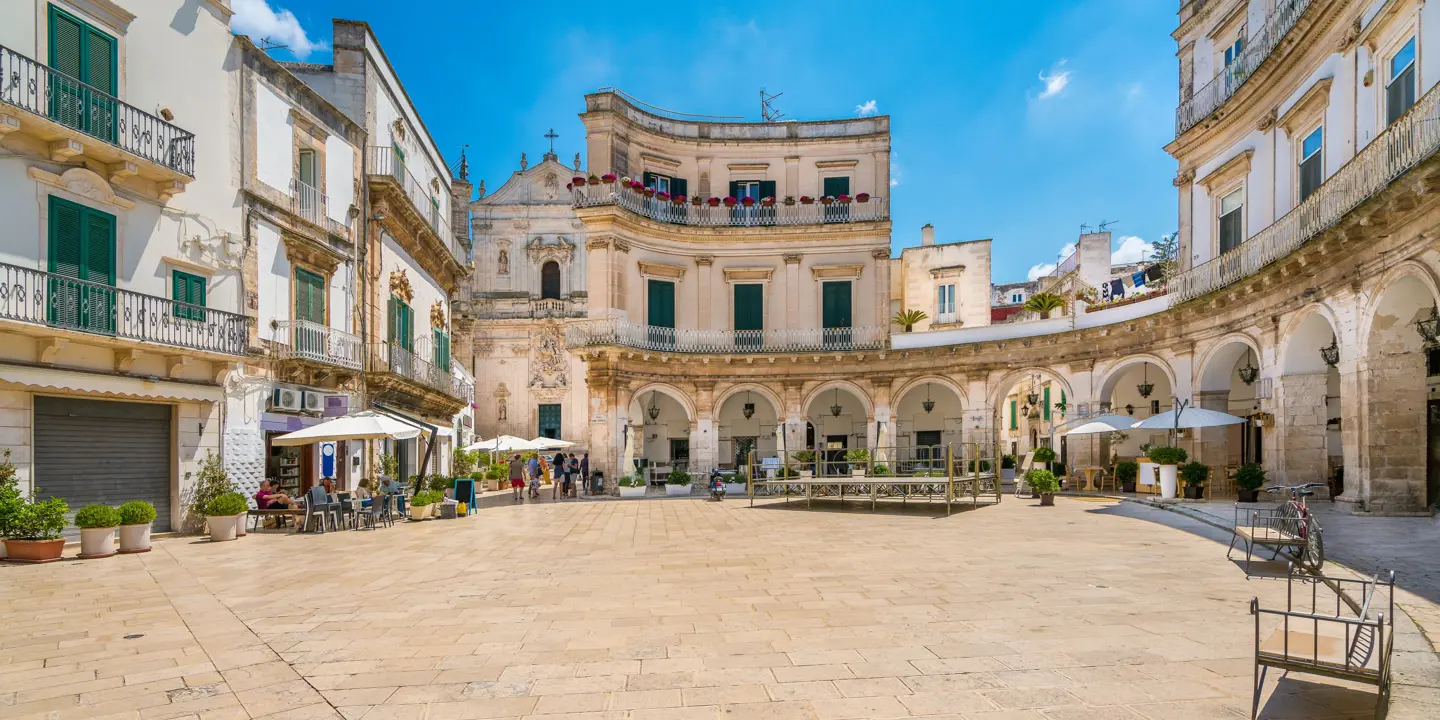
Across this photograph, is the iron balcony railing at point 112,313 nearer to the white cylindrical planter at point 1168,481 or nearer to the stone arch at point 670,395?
the stone arch at point 670,395

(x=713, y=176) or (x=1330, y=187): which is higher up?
(x=713, y=176)

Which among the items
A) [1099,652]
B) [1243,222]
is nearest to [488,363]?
[1243,222]

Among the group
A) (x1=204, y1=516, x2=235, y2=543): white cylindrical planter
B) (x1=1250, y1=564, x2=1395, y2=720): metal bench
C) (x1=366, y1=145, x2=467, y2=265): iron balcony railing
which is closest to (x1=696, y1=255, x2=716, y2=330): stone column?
(x1=366, y1=145, x2=467, y2=265): iron balcony railing

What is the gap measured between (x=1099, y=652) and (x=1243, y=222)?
17.0 m

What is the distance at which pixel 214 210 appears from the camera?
1551cm

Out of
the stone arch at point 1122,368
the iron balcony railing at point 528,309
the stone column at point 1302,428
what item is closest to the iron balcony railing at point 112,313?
the stone column at point 1302,428

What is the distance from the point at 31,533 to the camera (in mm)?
11477

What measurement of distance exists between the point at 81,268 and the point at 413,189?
12327 mm

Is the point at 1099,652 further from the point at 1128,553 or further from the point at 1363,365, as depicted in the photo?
the point at 1363,365

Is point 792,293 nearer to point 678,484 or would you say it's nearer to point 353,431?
point 678,484

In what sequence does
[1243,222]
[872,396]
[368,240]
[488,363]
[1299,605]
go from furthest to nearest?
[488,363] → [872,396] → [368,240] → [1243,222] → [1299,605]

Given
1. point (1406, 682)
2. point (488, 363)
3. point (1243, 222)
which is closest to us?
point (1406, 682)

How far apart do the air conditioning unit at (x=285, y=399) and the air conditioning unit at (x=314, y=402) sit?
0.28m

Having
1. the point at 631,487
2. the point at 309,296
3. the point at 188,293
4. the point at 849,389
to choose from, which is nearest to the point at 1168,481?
the point at 849,389
